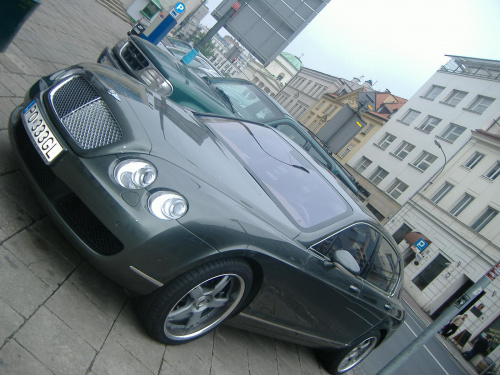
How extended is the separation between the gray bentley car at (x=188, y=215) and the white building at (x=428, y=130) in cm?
2552

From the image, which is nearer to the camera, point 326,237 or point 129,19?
point 326,237

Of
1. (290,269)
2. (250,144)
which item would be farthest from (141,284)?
(250,144)

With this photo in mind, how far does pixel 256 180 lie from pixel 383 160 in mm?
33607

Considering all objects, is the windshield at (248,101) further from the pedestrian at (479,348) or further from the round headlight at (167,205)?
the pedestrian at (479,348)

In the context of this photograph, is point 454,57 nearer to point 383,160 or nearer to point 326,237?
point 383,160

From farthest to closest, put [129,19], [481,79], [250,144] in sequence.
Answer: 1. [481,79]
2. [129,19]
3. [250,144]

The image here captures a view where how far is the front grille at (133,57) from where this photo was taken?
5.46 meters

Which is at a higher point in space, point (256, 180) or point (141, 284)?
point (256, 180)

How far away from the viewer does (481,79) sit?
95.0 ft

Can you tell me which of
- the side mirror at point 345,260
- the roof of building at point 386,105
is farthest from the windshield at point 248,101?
the roof of building at point 386,105

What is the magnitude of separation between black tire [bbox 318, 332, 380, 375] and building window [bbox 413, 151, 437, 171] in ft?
91.1

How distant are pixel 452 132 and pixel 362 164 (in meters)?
9.20

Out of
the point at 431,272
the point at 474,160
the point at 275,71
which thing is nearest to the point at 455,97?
the point at 474,160

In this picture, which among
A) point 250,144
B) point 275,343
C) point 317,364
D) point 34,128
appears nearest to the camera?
point 34,128
